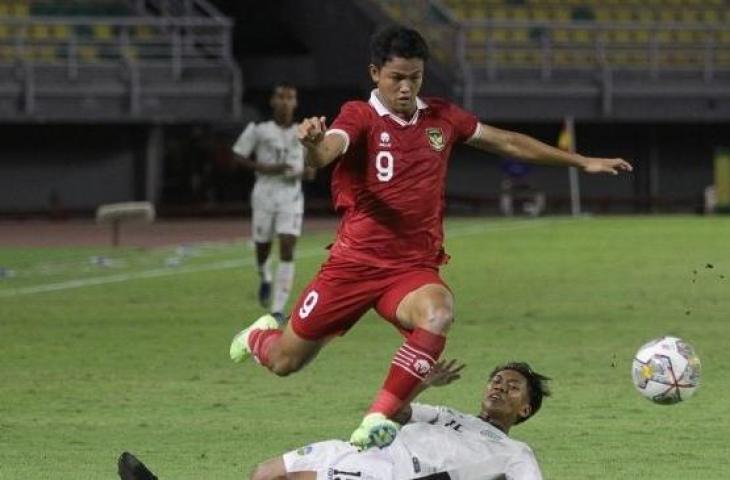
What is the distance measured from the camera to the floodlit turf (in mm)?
10602

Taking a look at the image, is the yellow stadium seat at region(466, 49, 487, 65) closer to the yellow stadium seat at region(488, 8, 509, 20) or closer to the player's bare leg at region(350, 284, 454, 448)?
the yellow stadium seat at region(488, 8, 509, 20)

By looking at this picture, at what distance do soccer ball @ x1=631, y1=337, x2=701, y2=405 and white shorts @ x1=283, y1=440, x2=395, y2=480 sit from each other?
1752 mm

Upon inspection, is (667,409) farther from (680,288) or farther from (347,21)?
(347,21)

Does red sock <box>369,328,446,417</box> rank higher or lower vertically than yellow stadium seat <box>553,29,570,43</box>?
higher

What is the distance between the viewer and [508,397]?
350 inches

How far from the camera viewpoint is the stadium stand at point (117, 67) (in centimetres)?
3722

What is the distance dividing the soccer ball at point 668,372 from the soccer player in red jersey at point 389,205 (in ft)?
3.03

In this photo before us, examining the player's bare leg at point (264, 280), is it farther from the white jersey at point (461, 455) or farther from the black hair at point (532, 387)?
the white jersey at point (461, 455)

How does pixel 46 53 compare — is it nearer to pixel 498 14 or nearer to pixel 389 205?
pixel 498 14

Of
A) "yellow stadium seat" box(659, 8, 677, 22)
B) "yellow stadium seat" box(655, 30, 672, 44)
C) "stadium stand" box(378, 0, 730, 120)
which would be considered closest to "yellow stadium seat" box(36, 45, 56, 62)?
"stadium stand" box(378, 0, 730, 120)

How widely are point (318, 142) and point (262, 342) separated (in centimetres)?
160

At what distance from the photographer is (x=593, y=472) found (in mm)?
9836

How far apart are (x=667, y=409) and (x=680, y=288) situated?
974cm

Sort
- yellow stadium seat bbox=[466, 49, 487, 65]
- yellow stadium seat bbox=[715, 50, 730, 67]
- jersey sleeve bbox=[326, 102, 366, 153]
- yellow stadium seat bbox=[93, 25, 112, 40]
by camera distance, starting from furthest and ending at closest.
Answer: yellow stadium seat bbox=[715, 50, 730, 67], yellow stadium seat bbox=[466, 49, 487, 65], yellow stadium seat bbox=[93, 25, 112, 40], jersey sleeve bbox=[326, 102, 366, 153]
